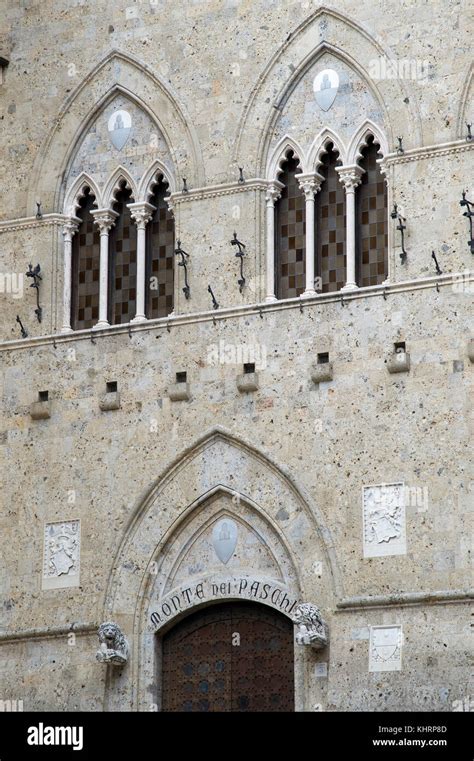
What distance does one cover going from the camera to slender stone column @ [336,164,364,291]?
27.2 meters

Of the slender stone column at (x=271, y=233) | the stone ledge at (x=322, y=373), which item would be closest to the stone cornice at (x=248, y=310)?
the slender stone column at (x=271, y=233)

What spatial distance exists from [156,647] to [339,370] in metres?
4.05

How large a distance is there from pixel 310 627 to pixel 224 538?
1942 mm

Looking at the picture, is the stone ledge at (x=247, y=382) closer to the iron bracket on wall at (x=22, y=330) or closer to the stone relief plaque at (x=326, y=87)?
the iron bracket on wall at (x=22, y=330)

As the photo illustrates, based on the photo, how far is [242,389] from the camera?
89.8ft

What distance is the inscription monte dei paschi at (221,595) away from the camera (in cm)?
2655

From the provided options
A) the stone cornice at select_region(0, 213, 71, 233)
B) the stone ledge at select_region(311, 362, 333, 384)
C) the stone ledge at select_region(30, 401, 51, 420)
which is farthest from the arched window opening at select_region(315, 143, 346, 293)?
the stone ledge at select_region(30, 401, 51, 420)

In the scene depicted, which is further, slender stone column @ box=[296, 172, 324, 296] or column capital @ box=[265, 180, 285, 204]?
column capital @ box=[265, 180, 285, 204]

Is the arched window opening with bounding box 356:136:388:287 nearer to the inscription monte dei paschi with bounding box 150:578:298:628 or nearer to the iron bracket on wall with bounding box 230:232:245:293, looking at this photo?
the iron bracket on wall with bounding box 230:232:245:293

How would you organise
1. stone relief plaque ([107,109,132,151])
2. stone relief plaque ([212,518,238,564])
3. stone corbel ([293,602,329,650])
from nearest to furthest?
stone corbel ([293,602,329,650]) < stone relief plaque ([212,518,238,564]) < stone relief plaque ([107,109,132,151])

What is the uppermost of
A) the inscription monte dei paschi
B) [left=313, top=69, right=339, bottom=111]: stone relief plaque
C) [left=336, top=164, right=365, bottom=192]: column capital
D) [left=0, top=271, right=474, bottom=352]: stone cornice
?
[left=313, top=69, right=339, bottom=111]: stone relief plaque

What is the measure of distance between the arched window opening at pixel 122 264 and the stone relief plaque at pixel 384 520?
4370mm

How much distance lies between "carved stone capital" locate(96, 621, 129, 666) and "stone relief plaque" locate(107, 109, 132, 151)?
21.2 ft

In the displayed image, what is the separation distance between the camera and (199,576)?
2714 centimetres
